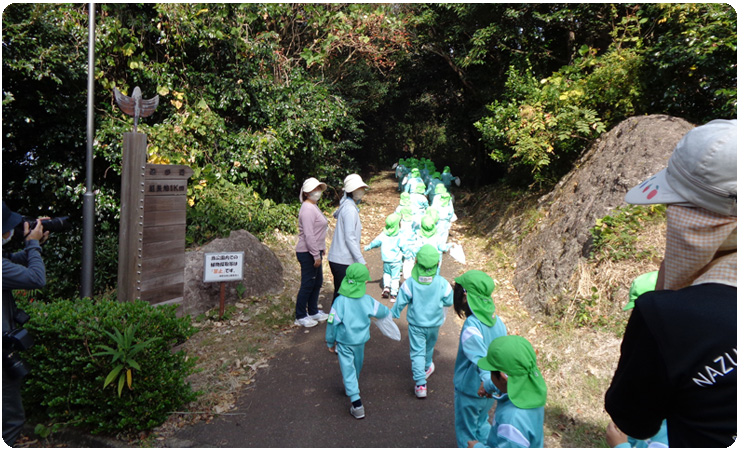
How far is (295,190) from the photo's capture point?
526 inches

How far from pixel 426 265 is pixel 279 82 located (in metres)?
9.62

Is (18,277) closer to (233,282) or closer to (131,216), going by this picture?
(131,216)

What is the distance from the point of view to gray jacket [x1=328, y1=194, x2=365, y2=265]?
6.12 meters

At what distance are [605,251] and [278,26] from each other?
37.9 ft

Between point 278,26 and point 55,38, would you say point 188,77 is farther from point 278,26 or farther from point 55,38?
point 278,26

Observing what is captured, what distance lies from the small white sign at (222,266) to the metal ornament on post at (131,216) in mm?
1192

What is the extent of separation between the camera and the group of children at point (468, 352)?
2592mm

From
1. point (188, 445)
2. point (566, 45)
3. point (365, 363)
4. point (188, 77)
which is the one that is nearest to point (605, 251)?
point (365, 363)

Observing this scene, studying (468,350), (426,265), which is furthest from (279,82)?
(468,350)

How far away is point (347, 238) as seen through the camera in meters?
6.13

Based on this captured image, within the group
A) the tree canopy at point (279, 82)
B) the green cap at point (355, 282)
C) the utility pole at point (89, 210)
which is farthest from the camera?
the tree canopy at point (279, 82)

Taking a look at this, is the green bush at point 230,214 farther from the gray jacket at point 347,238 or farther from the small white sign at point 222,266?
the gray jacket at point 347,238

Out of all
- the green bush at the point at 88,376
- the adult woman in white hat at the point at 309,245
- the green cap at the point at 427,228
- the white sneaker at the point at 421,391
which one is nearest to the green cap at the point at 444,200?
the green cap at the point at 427,228

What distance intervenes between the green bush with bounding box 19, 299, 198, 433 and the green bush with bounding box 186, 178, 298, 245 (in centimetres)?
462
